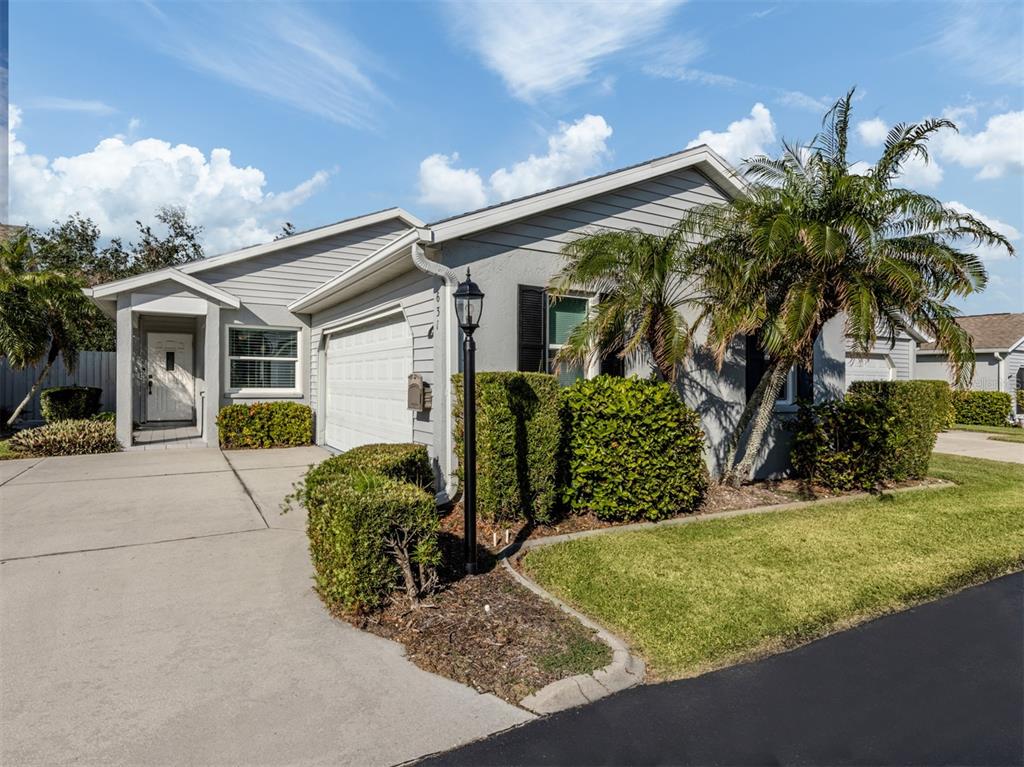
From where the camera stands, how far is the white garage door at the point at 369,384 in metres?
8.35

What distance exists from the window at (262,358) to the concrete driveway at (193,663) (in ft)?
22.5

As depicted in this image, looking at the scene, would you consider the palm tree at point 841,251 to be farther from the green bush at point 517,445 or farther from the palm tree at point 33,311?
the palm tree at point 33,311

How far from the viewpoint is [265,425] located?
41.0ft

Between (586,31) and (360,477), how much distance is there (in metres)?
6.85

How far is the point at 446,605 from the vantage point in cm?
401

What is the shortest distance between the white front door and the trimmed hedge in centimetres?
1505

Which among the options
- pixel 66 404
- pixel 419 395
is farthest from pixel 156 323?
pixel 419 395

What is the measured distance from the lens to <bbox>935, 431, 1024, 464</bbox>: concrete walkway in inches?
464

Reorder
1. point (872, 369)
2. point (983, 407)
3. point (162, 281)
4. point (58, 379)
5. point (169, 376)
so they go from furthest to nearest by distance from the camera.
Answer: point (983, 407), point (872, 369), point (169, 376), point (58, 379), point (162, 281)

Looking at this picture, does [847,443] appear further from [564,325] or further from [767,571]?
[564,325]

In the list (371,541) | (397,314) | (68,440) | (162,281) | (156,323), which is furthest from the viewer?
(156,323)

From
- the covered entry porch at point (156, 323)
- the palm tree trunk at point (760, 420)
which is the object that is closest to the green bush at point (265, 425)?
the covered entry porch at point (156, 323)

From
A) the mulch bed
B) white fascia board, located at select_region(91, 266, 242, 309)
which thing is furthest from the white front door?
the mulch bed

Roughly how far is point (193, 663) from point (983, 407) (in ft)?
78.9
